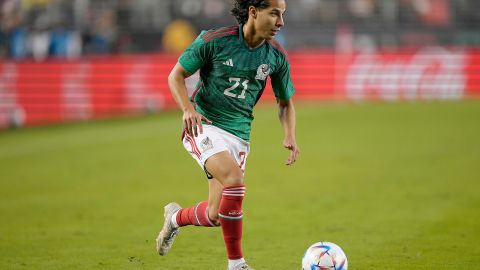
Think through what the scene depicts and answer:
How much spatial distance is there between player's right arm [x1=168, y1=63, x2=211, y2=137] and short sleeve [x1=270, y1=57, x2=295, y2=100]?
0.77 meters

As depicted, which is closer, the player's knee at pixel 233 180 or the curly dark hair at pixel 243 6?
the player's knee at pixel 233 180

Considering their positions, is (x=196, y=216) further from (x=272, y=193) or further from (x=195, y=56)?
(x=272, y=193)

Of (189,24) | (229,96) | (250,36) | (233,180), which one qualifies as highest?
(250,36)

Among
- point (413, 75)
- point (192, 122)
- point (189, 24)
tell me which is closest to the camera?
point (192, 122)

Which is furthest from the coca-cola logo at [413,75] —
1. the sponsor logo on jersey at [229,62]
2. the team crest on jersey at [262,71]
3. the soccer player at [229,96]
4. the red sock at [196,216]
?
the sponsor logo on jersey at [229,62]

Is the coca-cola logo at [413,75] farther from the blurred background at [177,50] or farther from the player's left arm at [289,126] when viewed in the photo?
the player's left arm at [289,126]

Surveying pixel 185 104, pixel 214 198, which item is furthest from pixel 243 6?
pixel 214 198

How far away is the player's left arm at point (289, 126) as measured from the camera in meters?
7.51

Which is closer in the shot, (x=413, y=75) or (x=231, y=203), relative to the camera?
(x=231, y=203)

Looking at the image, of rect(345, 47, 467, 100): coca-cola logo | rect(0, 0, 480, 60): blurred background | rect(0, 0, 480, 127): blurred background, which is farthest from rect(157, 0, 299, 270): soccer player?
rect(0, 0, 480, 60): blurred background

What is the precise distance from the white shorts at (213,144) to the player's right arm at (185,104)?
10cm

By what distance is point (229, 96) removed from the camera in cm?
718

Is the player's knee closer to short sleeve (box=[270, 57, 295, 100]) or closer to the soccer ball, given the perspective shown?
the soccer ball

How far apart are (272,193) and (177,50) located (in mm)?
16048
